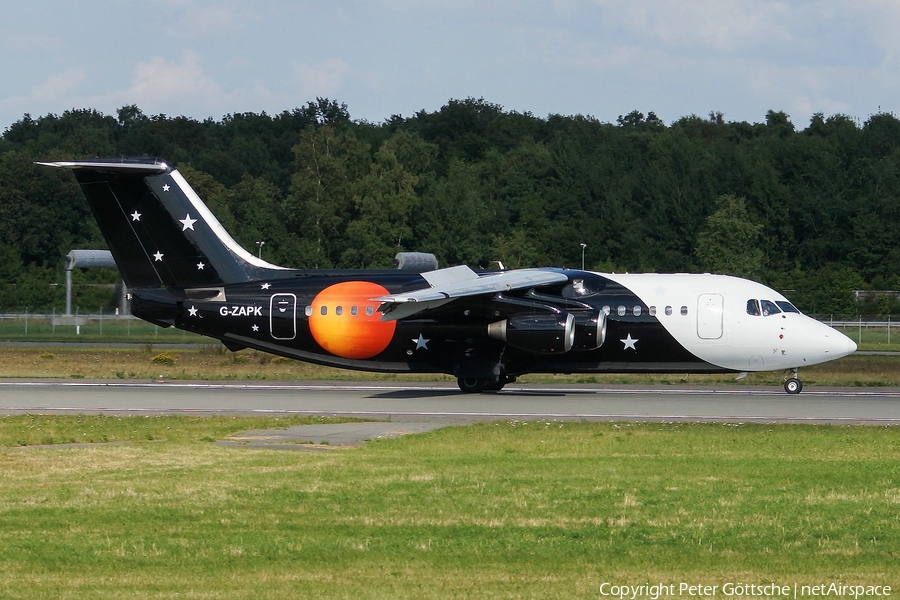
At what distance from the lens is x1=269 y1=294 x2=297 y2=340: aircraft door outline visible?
102 feet

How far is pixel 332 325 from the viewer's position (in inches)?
1221

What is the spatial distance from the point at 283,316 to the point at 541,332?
23.3 ft

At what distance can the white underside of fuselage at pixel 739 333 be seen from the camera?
2952cm

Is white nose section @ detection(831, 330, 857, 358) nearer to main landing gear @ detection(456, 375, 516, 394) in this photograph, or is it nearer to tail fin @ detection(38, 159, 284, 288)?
main landing gear @ detection(456, 375, 516, 394)

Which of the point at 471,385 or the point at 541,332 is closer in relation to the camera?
the point at 541,332

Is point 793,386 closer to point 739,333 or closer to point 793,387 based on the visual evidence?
point 793,387

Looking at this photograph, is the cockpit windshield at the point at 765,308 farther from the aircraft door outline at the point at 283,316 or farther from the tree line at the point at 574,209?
the tree line at the point at 574,209

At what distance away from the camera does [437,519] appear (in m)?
12.2

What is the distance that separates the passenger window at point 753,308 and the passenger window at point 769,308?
0.18 metres

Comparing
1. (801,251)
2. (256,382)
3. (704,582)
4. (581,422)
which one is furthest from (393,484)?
(801,251)

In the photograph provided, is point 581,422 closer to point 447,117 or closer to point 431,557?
point 431,557

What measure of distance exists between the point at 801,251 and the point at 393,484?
75.8 metres

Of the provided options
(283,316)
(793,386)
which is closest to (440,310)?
(283,316)

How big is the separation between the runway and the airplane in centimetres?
98
